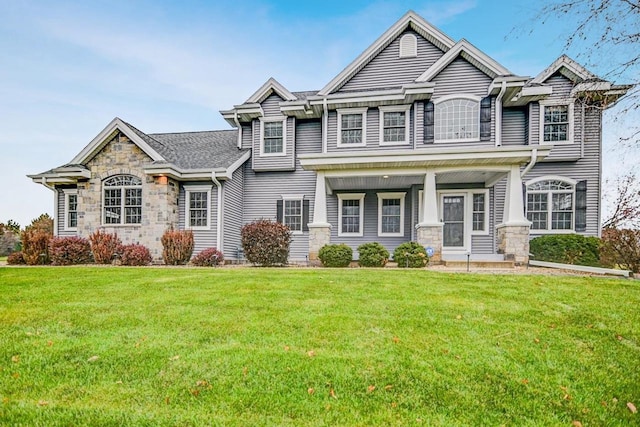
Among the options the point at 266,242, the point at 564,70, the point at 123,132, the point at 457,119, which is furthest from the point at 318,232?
the point at 564,70

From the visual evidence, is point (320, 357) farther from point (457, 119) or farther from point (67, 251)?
point (67, 251)

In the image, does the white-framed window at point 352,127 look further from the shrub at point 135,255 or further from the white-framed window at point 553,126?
the shrub at point 135,255

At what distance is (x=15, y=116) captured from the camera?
16562mm

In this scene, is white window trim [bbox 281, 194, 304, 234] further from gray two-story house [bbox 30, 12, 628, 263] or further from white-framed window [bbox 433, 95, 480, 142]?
white-framed window [bbox 433, 95, 480, 142]

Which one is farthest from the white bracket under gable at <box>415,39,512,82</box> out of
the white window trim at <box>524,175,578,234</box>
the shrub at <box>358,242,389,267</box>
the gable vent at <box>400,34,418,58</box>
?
the shrub at <box>358,242,389,267</box>

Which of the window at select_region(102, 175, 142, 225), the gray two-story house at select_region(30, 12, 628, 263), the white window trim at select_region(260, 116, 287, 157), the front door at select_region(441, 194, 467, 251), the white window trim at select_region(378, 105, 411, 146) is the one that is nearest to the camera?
the gray two-story house at select_region(30, 12, 628, 263)

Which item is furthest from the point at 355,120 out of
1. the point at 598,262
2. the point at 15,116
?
the point at 15,116

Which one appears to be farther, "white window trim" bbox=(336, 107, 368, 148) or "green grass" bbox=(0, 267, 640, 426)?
"white window trim" bbox=(336, 107, 368, 148)

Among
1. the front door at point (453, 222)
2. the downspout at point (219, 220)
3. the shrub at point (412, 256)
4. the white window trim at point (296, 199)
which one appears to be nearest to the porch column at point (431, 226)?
the shrub at point (412, 256)

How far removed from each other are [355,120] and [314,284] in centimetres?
903

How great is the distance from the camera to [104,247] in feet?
40.9

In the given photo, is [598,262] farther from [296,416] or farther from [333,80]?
[296,416]

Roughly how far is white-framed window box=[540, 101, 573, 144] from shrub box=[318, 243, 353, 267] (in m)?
8.82

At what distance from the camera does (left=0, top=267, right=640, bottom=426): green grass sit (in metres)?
2.71
